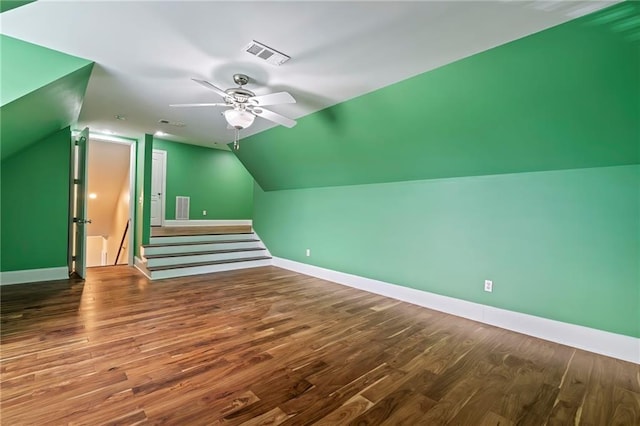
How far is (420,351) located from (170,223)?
6750 mm

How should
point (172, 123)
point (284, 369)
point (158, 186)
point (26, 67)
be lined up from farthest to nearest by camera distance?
1. point (158, 186)
2. point (172, 123)
3. point (26, 67)
4. point (284, 369)

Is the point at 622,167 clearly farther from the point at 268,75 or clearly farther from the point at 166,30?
the point at 166,30

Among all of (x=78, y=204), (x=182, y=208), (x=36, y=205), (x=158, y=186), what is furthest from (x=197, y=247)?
(x=158, y=186)

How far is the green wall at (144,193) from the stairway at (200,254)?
0.72 ft

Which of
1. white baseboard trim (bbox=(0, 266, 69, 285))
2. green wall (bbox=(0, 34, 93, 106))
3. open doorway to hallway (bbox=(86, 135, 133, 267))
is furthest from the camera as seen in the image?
open doorway to hallway (bbox=(86, 135, 133, 267))

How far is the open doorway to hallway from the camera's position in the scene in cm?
627

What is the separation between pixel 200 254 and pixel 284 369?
389cm

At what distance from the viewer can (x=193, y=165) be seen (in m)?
7.36

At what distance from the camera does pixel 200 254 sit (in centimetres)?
538

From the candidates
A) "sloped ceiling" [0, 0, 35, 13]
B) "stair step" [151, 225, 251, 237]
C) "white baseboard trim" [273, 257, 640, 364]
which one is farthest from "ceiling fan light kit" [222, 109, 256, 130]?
"stair step" [151, 225, 251, 237]

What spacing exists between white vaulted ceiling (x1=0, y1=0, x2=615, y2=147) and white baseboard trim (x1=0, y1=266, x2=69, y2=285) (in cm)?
303

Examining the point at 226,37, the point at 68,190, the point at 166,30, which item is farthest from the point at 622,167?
the point at 68,190

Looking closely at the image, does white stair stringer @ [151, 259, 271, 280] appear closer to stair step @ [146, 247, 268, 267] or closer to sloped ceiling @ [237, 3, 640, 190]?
stair step @ [146, 247, 268, 267]

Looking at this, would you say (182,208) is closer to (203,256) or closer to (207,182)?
(207,182)
